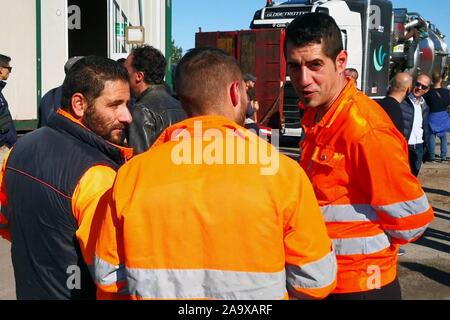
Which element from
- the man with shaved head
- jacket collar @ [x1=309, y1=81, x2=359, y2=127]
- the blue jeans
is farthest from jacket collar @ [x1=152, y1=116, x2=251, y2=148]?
the blue jeans

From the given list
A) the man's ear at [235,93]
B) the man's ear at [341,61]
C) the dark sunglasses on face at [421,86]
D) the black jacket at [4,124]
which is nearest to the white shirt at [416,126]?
the dark sunglasses on face at [421,86]

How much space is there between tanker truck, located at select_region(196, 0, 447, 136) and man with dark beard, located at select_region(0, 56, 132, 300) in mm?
10426

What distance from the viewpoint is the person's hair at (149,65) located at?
404 centimetres

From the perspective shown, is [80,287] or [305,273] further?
[80,287]

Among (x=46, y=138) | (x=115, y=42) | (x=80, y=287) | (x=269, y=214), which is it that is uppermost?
(x=115, y=42)

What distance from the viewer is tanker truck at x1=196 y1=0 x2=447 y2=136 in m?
12.1

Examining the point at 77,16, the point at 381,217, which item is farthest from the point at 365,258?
the point at 77,16

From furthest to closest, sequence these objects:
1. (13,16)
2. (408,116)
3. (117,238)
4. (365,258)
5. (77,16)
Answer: (77,16), (13,16), (408,116), (365,258), (117,238)

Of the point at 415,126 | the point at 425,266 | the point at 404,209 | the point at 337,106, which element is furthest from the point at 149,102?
the point at 415,126

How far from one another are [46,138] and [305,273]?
1.09 m

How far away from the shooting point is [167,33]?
8656 millimetres

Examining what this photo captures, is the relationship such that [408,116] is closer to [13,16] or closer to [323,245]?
[323,245]

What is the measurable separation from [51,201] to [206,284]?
0.73m

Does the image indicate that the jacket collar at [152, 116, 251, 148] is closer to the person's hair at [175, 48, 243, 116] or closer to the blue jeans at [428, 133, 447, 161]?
the person's hair at [175, 48, 243, 116]
